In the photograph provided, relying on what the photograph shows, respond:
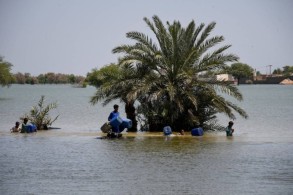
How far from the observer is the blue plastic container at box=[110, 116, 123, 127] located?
25.1m

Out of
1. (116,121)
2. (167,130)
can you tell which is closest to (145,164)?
(116,121)

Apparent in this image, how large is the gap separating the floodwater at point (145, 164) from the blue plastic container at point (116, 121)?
2.07ft

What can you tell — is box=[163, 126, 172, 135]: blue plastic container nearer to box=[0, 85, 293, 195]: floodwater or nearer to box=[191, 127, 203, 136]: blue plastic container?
box=[0, 85, 293, 195]: floodwater

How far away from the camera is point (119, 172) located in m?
16.9

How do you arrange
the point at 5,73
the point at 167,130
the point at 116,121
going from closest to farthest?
1. the point at 116,121
2. the point at 167,130
3. the point at 5,73

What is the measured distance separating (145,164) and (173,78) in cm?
982

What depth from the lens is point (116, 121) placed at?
25172 mm

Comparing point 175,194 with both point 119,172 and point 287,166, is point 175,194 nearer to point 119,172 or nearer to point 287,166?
point 119,172

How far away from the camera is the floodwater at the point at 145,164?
48.7ft

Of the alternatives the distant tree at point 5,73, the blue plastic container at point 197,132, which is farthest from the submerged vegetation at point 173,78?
the distant tree at point 5,73

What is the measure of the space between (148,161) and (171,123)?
28.6ft

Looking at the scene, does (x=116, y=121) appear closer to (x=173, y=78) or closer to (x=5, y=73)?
(x=173, y=78)

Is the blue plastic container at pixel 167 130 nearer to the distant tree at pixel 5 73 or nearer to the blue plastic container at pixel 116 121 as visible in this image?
the blue plastic container at pixel 116 121

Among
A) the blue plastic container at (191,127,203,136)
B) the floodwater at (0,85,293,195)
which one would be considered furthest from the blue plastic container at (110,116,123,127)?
the blue plastic container at (191,127,203,136)
